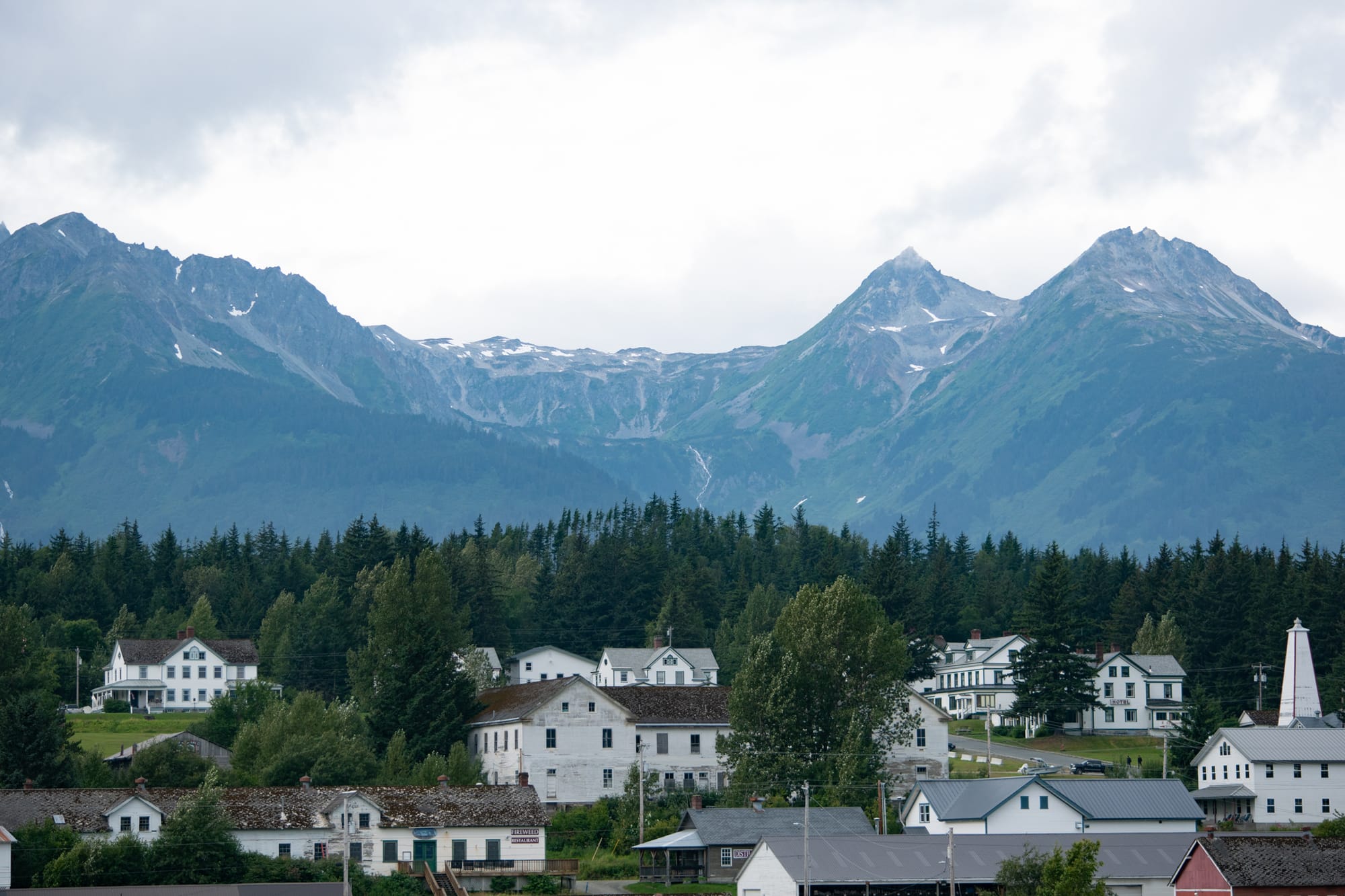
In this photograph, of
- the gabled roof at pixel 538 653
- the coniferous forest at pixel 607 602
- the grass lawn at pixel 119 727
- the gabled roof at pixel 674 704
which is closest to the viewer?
the gabled roof at pixel 674 704

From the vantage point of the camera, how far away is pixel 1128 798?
303 ft

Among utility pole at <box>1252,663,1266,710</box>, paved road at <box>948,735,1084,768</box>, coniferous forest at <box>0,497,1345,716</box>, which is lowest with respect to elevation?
paved road at <box>948,735,1084,768</box>

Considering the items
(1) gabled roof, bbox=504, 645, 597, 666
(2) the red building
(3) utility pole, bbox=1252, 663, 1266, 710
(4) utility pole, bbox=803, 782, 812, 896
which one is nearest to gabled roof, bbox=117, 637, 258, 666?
(1) gabled roof, bbox=504, 645, 597, 666

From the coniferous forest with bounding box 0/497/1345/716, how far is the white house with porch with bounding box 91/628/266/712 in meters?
2.63

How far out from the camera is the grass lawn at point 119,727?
405 feet

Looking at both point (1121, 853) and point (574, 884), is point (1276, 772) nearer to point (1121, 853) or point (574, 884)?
point (1121, 853)

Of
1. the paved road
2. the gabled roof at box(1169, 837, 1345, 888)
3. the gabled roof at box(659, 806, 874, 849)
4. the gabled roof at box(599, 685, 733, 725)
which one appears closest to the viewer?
the gabled roof at box(1169, 837, 1345, 888)

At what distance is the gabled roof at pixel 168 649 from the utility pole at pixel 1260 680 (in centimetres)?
8346

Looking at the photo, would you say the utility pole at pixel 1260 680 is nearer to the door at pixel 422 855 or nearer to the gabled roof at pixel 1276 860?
the gabled roof at pixel 1276 860

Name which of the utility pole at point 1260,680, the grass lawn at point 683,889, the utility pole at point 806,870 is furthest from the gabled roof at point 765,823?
the utility pole at point 1260,680

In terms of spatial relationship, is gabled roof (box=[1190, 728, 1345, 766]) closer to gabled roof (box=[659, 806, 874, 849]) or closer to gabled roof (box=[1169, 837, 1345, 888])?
gabled roof (box=[659, 806, 874, 849])

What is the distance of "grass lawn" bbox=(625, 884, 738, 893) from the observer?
82000mm

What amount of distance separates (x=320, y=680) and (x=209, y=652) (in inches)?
573

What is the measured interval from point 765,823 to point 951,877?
1879 cm
